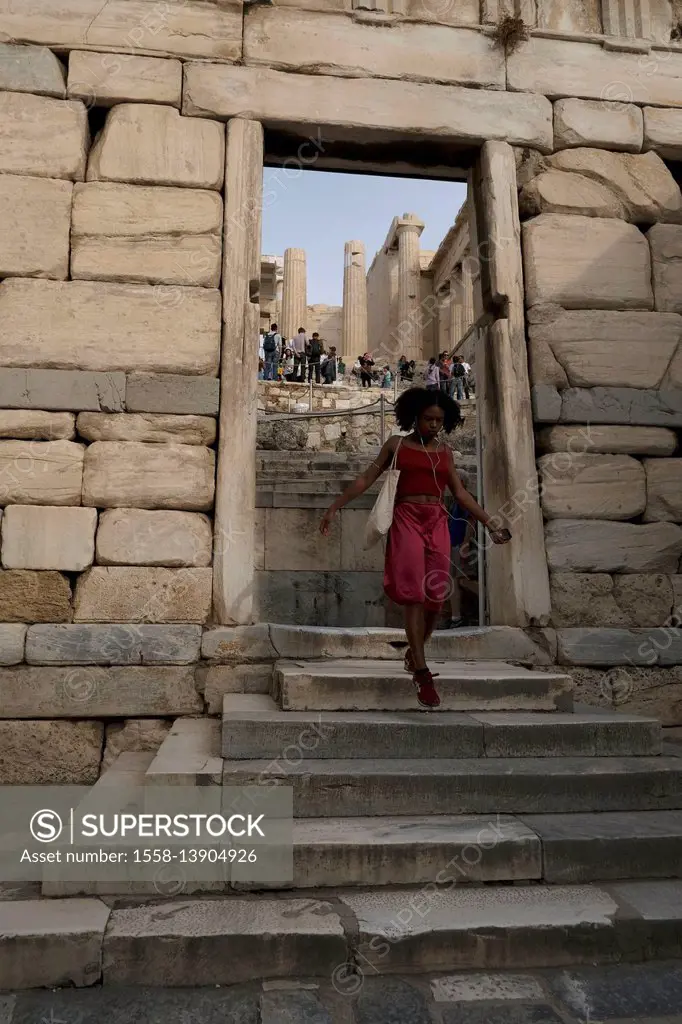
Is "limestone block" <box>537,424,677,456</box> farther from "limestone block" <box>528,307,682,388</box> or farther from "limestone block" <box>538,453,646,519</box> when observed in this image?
"limestone block" <box>528,307,682,388</box>

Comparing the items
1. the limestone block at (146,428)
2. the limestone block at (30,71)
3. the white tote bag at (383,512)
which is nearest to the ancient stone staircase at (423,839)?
the white tote bag at (383,512)

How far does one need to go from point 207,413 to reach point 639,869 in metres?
3.68

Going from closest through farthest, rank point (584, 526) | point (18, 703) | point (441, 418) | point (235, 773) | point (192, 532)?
point (235, 773)
point (441, 418)
point (18, 703)
point (192, 532)
point (584, 526)

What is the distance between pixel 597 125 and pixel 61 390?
4.66 metres

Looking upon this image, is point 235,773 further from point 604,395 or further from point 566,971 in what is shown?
point 604,395

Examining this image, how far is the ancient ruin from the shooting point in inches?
152

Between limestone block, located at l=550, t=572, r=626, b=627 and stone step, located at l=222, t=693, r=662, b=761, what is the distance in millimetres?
1304

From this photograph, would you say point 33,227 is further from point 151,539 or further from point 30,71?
point 151,539

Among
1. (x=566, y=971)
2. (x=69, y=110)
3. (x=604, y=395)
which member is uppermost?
(x=69, y=110)

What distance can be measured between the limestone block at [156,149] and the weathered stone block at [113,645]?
318 centimetres

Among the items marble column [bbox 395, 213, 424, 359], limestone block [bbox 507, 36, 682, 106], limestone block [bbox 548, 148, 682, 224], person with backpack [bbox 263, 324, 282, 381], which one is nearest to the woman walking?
limestone block [bbox 548, 148, 682, 224]

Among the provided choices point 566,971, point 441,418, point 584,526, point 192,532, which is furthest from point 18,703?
point 584,526

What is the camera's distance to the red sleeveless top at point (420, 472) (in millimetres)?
4270

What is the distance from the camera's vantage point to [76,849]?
3025 mm
